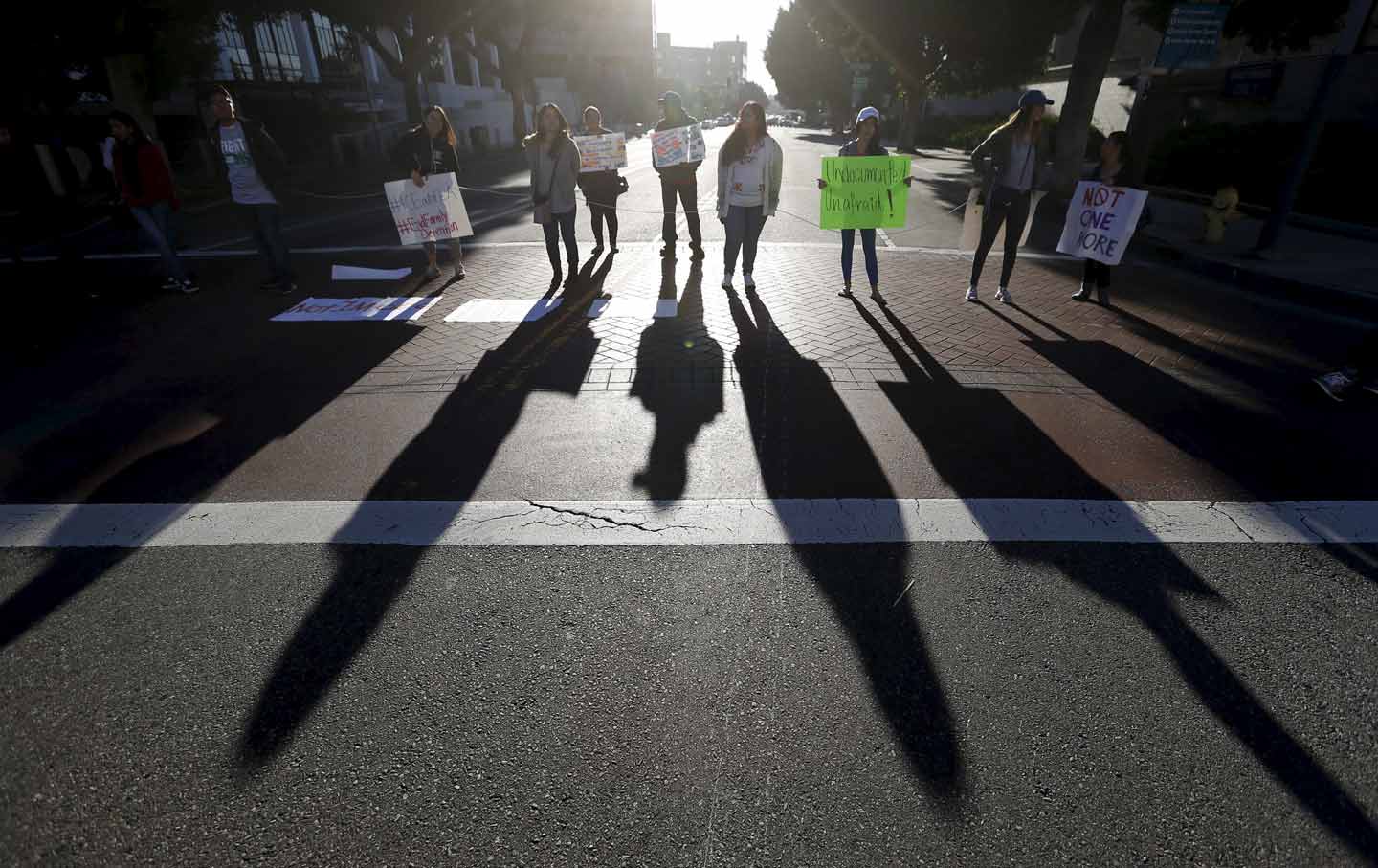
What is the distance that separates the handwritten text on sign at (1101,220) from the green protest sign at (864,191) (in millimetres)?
1736

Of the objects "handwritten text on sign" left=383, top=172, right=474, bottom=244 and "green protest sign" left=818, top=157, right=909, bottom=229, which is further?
"handwritten text on sign" left=383, top=172, right=474, bottom=244

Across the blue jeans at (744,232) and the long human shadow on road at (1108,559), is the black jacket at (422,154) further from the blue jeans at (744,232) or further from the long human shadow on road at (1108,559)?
the long human shadow on road at (1108,559)

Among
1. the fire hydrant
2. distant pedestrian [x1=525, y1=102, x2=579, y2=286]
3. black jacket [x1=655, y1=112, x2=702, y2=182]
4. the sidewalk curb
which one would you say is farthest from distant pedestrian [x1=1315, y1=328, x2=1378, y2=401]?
distant pedestrian [x1=525, y1=102, x2=579, y2=286]

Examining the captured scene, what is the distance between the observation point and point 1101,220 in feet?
21.5

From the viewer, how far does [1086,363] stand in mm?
5398

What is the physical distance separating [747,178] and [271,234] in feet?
17.9

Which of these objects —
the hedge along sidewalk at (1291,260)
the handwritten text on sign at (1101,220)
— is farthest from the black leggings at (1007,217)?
the hedge along sidewalk at (1291,260)

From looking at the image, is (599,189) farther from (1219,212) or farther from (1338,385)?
(1219,212)

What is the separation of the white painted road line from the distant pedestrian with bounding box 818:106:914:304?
4.01 m

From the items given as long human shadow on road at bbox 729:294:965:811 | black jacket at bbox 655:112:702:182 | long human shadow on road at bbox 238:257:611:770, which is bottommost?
long human shadow on road at bbox 238:257:611:770

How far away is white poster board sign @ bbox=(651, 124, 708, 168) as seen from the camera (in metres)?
7.79

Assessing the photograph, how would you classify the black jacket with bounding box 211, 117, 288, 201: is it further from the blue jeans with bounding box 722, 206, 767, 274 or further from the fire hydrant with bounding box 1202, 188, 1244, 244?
the fire hydrant with bounding box 1202, 188, 1244, 244

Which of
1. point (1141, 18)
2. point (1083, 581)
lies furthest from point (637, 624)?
point (1141, 18)

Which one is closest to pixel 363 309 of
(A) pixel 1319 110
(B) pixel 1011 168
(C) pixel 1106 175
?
(B) pixel 1011 168
